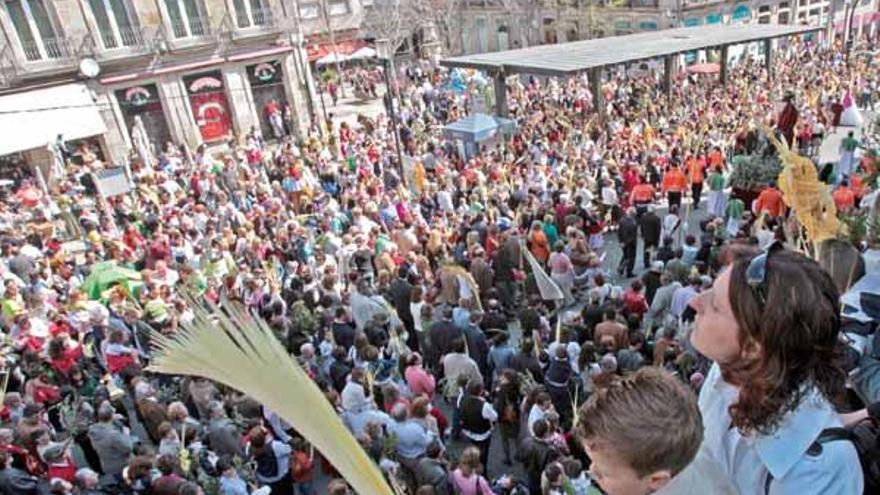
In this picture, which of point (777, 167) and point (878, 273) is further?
point (777, 167)

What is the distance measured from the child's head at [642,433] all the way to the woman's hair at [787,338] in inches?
6.6

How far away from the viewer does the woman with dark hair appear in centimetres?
162


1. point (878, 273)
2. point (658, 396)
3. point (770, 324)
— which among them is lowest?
point (878, 273)

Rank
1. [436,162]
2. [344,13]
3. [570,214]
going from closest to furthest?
[570,214], [436,162], [344,13]

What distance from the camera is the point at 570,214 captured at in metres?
11.7

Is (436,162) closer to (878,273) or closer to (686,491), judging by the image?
(878,273)

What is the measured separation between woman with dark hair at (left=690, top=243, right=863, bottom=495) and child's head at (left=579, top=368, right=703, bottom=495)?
Answer: 16 centimetres

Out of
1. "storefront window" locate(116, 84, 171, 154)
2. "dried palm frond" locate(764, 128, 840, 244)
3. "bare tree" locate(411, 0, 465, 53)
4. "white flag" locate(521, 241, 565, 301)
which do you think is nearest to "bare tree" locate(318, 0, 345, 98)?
"bare tree" locate(411, 0, 465, 53)

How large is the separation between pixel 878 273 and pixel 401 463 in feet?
14.0

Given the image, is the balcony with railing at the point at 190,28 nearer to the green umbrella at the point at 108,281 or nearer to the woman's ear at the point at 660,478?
the green umbrella at the point at 108,281

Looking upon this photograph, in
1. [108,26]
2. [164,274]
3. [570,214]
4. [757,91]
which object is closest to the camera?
[164,274]

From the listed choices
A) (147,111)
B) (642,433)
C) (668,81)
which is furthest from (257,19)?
(642,433)

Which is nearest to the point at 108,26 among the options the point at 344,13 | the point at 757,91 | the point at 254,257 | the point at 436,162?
the point at 344,13

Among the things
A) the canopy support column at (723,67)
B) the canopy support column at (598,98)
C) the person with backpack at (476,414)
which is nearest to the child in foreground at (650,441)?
the person with backpack at (476,414)
